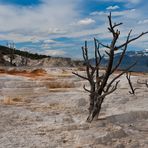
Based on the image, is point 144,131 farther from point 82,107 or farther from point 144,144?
point 82,107

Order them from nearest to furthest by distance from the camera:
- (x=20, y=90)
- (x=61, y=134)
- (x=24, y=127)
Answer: (x=61, y=134), (x=24, y=127), (x=20, y=90)

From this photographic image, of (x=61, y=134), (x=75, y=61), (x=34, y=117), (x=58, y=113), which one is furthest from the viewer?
(x=75, y=61)

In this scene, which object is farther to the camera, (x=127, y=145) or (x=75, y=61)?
(x=75, y=61)

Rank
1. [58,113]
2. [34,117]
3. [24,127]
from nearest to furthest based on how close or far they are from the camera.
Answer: [24,127] < [34,117] < [58,113]

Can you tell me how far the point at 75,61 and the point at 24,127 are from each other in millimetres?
97530

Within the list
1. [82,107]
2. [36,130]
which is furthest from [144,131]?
[82,107]

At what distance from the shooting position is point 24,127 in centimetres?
1593

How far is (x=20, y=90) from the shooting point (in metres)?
33.9

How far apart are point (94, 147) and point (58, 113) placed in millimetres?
7777

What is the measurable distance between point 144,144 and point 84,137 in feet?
6.64

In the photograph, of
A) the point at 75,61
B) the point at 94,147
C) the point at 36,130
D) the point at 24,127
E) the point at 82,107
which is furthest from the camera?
the point at 75,61

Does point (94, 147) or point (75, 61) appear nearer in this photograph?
point (94, 147)

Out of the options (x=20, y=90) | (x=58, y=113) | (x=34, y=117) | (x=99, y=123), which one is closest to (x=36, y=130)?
(x=99, y=123)

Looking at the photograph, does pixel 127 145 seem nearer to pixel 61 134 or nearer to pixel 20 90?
pixel 61 134
